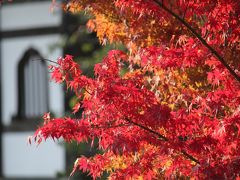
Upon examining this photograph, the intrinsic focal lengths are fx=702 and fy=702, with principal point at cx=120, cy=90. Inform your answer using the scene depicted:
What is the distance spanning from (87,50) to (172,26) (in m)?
7.79

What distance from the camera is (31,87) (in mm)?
16500

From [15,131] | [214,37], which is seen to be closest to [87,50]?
[15,131]

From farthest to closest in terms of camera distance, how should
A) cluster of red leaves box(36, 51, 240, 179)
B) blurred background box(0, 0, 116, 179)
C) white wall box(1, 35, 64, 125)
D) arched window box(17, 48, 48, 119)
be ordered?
arched window box(17, 48, 48, 119)
white wall box(1, 35, 64, 125)
blurred background box(0, 0, 116, 179)
cluster of red leaves box(36, 51, 240, 179)

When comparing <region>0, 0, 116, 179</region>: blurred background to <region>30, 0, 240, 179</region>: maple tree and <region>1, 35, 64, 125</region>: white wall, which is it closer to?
<region>1, 35, 64, 125</region>: white wall

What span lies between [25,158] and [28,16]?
3264mm

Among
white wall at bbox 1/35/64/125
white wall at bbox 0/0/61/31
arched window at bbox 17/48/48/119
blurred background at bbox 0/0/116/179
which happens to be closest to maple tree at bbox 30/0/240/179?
blurred background at bbox 0/0/116/179

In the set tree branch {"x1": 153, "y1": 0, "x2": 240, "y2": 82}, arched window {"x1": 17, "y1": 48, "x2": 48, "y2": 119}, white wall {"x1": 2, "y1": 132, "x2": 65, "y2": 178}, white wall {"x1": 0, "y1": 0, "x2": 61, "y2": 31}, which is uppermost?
white wall {"x1": 0, "y1": 0, "x2": 61, "y2": 31}

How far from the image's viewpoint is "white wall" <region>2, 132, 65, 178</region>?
15898 mm

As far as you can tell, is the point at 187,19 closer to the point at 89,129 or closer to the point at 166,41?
the point at 166,41

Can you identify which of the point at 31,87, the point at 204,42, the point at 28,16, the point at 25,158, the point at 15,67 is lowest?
the point at 25,158

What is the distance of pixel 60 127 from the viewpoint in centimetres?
555

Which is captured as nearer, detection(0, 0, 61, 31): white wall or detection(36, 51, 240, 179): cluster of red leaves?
detection(36, 51, 240, 179): cluster of red leaves

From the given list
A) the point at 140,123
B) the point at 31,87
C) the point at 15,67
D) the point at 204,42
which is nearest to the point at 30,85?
the point at 31,87

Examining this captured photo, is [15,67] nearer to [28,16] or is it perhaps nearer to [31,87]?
[31,87]
